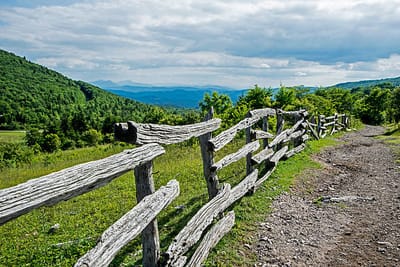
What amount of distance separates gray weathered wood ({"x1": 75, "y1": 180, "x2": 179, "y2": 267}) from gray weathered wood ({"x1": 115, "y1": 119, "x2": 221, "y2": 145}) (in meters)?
0.61

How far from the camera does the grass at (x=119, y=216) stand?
5.04 meters

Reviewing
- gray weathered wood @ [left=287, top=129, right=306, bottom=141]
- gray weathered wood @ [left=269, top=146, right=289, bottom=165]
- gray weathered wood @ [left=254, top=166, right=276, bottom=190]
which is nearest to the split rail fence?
gray weathered wood @ [left=254, top=166, right=276, bottom=190]

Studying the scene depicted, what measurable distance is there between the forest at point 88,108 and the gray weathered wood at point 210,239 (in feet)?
8.84

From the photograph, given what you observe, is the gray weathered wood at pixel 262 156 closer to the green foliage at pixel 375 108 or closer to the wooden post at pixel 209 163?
the wooden post at pixel 209 163

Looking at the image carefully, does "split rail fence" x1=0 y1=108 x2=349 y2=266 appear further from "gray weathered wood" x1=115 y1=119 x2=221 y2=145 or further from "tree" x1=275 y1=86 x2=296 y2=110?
"tree" x1=275 y1=86 x2=296 y2=110

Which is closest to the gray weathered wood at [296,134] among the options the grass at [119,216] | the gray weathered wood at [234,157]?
the grass at [119,216]

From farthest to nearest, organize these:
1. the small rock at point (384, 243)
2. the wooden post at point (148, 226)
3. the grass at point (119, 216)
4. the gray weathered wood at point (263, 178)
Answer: the gray weathered wood at point (263, 178) → the small rock at point (384, 243) → the grass at point (119, 216) → the wooden post at point (148, 226)

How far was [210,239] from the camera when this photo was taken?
478 cm

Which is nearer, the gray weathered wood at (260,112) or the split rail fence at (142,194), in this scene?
the split rail fence at (142,194)

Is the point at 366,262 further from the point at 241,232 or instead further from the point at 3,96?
the point at 3,96

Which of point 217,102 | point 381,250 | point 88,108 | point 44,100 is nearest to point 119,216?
point 381,250

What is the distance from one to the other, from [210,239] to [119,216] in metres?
2.87

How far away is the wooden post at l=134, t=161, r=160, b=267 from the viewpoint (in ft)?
11.8

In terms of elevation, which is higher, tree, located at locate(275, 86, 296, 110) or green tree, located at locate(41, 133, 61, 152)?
tree, located at locate(275, 86, 296, 110)
